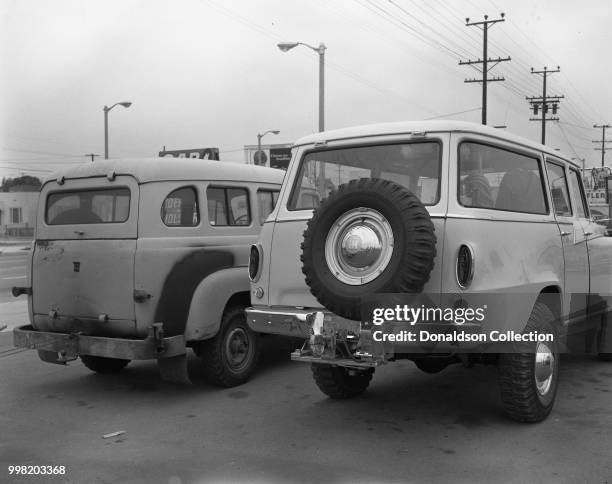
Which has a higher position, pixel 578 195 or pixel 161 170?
pixel 161 170

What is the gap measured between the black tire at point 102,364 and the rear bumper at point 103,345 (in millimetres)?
791

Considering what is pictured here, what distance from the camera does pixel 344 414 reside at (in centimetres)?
527

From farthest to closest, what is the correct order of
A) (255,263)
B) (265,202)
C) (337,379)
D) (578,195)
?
(265,202)
(578,195)
(337,379)
(255,263)

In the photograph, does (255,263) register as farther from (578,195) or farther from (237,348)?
(578,195)

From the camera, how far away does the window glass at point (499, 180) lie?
4.53 m

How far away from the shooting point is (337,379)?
5.52 meters

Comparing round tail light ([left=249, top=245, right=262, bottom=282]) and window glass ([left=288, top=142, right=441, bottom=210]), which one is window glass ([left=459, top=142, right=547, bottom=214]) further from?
round tail light ([left=249, top=245, right=262, bottom=282])

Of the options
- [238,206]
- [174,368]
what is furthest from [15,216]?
[174,368]

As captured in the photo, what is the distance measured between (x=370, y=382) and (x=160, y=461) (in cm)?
257

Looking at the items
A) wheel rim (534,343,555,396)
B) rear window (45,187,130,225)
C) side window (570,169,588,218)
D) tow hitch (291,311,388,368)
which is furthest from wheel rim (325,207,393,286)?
side window (570,169,588,218)

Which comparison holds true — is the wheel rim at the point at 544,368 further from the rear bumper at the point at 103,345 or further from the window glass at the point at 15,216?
the window glass at the point at 15,216

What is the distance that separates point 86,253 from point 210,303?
1199 millimetres

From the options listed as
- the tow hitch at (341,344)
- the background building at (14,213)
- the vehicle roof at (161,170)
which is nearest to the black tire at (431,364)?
the tow hitch at (341,344)

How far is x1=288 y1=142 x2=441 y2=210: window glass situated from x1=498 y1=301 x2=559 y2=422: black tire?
1.23 meters
